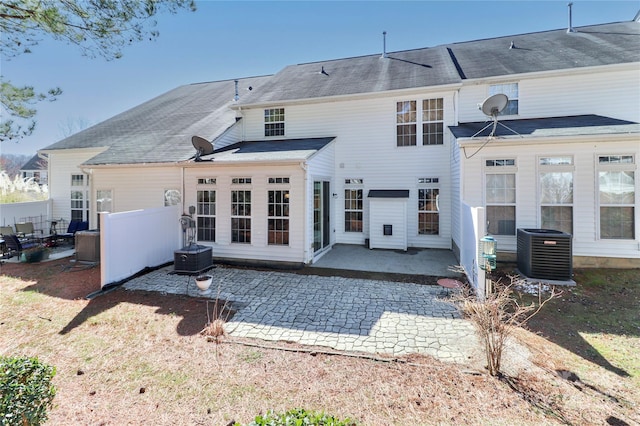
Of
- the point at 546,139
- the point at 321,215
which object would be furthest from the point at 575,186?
the point at 321,215

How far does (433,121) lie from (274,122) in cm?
663

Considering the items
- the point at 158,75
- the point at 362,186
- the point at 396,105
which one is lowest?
the point at 362,186

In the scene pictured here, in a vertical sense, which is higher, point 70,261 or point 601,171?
point 601,171

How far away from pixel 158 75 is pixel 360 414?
22781mm

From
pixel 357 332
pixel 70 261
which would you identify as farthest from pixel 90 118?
pixel 357 332

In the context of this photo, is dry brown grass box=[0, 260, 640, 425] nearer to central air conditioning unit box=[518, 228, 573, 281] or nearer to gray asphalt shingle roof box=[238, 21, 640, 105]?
central air conditioning unit box=[518, 228, 573, 281]

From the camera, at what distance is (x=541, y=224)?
27.3ft

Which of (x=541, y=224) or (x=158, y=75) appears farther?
(x=158, y=75)

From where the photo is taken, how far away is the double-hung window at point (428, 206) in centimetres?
1114

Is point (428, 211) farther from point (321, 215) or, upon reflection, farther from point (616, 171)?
point (616, 171)

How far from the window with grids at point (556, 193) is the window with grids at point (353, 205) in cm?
587

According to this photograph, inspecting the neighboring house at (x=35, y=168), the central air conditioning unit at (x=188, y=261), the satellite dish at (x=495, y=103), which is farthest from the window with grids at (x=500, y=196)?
the neighboring house at (x=35, y=168)

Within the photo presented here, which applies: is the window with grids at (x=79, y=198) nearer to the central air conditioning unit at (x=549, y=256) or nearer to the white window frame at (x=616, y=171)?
the central air conditioning unit at (x=549, y=256)

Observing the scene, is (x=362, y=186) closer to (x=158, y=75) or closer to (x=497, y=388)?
(x=497, y=388)
